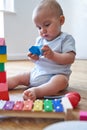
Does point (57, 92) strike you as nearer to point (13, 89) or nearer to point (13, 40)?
point (13, 89)

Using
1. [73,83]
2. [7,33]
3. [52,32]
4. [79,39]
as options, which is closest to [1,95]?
[52,32]

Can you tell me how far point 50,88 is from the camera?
2.77 ft

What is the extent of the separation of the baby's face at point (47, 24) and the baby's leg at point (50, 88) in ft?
0.58

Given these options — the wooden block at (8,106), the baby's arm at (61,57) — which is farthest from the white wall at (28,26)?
the wooden block at (8,106)

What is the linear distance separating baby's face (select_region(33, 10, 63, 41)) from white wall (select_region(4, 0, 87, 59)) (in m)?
1.15

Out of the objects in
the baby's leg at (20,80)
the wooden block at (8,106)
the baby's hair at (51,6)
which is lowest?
the baby's leg at (20,80)

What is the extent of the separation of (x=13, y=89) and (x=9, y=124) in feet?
1.26

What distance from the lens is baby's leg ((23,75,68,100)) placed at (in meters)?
0.80

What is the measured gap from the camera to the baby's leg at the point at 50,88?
80cm

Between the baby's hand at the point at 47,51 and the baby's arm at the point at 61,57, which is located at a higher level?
the baby's hand at the point at 47,51

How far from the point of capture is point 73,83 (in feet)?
3.64

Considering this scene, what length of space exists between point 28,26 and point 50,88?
4.62 ft

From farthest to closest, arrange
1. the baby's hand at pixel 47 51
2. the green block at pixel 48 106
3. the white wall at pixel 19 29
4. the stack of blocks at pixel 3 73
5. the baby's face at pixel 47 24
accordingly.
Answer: the white wall at pixel 19 29 → the baby's face at pixel 47 24 → the baby's hand at pixel 47 51 → the stack of blocks at pixel 3 73 → the green block at pixel 48 106

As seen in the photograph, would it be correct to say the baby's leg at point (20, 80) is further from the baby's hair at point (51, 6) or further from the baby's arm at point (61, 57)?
the baby's hair at point (51, 6)
